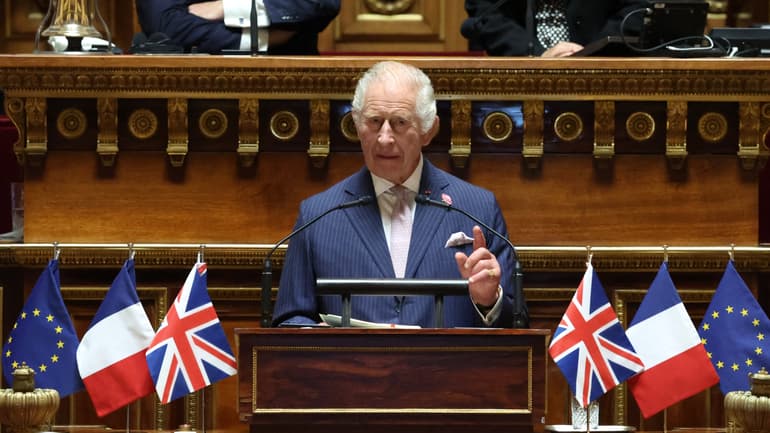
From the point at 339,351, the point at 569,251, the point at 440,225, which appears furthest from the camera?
the point at 569,251

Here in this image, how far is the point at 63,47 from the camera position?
5.32 meters

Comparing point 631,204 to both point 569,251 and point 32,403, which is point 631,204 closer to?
point 569,251

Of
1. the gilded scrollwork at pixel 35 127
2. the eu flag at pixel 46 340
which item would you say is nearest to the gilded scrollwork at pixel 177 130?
the gilded scrollwork at pixel 35 127

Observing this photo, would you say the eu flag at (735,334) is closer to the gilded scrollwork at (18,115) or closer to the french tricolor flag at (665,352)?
the french tricolor flag at (665,352)

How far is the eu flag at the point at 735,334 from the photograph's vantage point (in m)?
4.83

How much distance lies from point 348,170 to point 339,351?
1631 millimetres

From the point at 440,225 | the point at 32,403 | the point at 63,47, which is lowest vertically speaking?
the point at 32,403

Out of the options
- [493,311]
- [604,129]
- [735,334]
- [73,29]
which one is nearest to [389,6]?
[73,29]

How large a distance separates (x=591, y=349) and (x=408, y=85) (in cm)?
93

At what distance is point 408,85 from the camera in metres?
4.56

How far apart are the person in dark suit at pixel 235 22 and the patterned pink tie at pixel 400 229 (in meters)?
1.17

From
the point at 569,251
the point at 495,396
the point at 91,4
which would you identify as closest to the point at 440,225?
the point at 569,251

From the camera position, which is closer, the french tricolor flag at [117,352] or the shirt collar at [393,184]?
the shirt collar at [393,184]

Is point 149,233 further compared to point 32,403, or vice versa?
point 149,233
